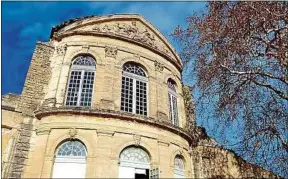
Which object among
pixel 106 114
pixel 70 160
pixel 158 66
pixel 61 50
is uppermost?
pixel 61 50

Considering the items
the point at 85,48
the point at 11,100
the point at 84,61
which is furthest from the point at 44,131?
the point at 85,48

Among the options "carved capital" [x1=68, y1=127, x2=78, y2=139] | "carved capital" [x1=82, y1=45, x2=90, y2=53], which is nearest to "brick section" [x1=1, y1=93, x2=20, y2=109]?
"carved capital" [x1=68, y1=127, x2=78, y2=139]

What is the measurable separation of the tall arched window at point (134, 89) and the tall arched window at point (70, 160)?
252 cm

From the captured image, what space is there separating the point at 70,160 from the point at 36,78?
385 cm

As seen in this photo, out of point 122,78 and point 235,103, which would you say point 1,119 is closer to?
point 122,78

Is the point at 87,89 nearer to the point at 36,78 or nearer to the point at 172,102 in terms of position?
the point at 36,78

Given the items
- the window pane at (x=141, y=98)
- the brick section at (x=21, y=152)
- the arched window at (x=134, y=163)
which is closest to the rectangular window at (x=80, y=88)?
the brick section at (x=21, y=152)

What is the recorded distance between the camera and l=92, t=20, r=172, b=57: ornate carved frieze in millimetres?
14211

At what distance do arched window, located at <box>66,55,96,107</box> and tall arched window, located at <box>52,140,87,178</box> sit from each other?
1.80 meters

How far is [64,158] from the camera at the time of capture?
1088 cm

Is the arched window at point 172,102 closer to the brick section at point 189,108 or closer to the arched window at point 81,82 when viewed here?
the brick section at point 189,108

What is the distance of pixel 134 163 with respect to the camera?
11.4 metres

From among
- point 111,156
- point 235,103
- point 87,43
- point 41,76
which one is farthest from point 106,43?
point 235,103

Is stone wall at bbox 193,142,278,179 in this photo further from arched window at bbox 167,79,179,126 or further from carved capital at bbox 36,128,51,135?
carved capital at bbox 36,128,51,135
